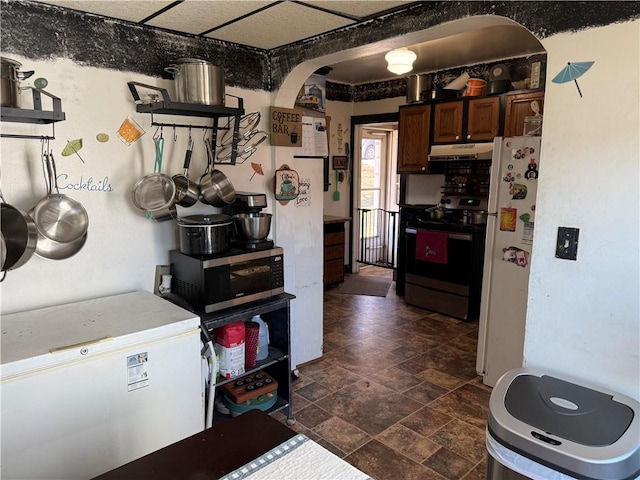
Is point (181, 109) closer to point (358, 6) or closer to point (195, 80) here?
point (195, 80)

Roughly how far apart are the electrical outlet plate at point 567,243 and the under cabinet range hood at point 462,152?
2582 millimetres

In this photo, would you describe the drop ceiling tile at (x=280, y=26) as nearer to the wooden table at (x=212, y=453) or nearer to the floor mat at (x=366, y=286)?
the wooden table at (x=212, y=453)

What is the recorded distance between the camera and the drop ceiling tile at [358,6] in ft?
6.57

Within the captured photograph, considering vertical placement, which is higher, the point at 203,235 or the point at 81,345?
the point at 203,235

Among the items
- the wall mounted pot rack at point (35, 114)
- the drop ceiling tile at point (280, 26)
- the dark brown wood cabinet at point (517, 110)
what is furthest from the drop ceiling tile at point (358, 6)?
the dark brown wood cabinet at point (517, 110)

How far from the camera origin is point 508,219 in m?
2.97

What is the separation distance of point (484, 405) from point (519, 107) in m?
2.55

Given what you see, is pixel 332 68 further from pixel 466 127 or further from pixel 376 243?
pixel 376 243

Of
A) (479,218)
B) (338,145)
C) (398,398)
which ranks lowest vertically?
(398,398)

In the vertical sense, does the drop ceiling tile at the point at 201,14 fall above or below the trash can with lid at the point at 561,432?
above

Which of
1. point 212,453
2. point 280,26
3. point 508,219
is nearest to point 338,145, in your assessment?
point 508,219

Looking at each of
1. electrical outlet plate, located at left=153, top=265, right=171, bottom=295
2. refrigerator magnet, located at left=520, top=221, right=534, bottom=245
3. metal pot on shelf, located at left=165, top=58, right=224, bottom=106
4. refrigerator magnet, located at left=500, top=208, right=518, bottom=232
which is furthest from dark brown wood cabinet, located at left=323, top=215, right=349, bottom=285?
metal pot on shelf, located at left=165, top=58, right=224, bottom=106

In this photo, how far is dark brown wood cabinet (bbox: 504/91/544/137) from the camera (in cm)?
393

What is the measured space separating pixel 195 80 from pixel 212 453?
5.77 feet
